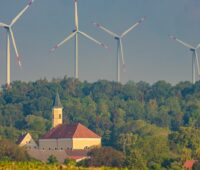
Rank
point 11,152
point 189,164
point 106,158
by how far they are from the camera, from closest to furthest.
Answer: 1. point 189,164
2. point 11,152
3. point 106,158

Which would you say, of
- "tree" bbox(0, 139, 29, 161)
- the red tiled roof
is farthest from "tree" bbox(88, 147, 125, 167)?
"tree" bbox(0, 139, 29, 161)

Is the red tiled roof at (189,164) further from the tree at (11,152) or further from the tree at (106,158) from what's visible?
the tree at (11,152)

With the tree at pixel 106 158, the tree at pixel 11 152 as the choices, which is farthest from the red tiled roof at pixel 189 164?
the tree at pixel 11 152

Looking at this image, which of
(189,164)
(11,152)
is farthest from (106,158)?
(189,164)

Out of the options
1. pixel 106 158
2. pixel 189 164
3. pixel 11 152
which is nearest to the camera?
pixel 189 164

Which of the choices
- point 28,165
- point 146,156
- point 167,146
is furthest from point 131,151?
point 28,165

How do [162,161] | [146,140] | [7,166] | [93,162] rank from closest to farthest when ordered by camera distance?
1. [7,166]
2. [162,161]
3. [93,162]
4. [146,140]

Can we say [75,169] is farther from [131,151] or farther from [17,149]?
[17,149]

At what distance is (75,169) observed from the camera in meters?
88.0

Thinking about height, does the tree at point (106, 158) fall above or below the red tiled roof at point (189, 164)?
above

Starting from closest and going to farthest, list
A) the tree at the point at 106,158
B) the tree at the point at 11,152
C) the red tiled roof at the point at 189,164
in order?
1. the red tiled roof at the point at 189,164
2. the tree at the point at 11,152
3. the tree at the point at 106,158

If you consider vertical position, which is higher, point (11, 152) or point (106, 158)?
point (11, 152)

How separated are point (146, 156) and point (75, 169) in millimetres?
79799

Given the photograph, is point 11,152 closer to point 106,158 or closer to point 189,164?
point 106,158
